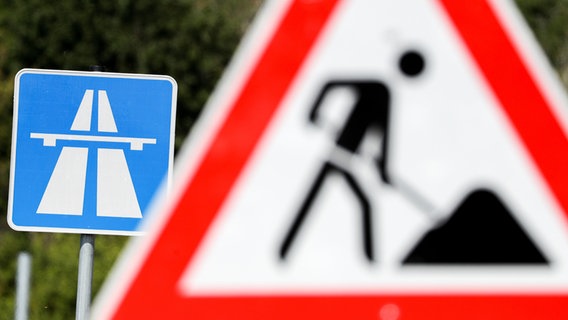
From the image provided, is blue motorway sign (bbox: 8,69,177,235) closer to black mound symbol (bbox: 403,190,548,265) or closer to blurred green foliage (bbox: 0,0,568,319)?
black mound symbol (bbox: 403,190,548,265)

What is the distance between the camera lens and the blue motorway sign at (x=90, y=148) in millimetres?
6004

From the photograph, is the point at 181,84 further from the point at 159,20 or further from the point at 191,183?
the point at 191,183

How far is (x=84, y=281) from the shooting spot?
5.91m

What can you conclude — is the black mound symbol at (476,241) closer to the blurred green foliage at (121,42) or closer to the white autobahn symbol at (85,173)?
the white autobahn symbol at (85,173)

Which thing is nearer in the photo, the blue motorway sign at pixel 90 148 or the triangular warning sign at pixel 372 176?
the triangular warning sign at pixel 372 176

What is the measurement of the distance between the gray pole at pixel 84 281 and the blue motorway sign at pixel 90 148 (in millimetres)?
83

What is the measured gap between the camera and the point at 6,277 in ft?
94.9

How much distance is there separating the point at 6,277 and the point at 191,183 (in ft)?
87.3

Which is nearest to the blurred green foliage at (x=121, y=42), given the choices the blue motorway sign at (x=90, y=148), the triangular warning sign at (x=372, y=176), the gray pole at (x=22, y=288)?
the gray pole at (x=22, y=288)

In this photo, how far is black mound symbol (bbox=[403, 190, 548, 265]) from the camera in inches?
113

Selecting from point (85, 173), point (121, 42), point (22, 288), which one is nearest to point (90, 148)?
point (85, 173)

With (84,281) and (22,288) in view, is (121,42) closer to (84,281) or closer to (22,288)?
(22,288)

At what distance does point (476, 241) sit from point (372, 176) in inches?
8.7

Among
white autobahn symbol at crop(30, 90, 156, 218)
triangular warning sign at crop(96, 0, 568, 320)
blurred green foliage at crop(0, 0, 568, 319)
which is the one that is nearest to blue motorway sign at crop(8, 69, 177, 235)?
white autobahn symbol at crop(30, 90, 156, 218)
